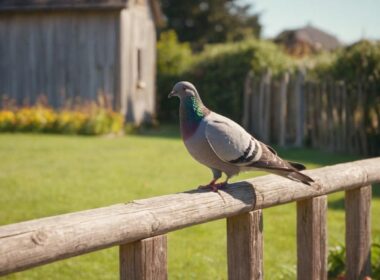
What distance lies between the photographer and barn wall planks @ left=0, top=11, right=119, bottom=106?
17.2m

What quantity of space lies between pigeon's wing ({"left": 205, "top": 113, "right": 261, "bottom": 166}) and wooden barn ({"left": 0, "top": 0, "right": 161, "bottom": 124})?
14143 millimetres

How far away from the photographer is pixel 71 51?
17422 mm

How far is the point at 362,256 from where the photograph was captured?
3.70 metres

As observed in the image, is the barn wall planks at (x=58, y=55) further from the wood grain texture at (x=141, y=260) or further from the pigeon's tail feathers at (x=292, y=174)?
the wood grain texture at (x=141, y=260)

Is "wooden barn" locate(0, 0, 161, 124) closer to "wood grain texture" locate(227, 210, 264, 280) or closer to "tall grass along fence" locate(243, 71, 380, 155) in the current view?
"tall grass along fence" locate(243, 71, 380, 155)

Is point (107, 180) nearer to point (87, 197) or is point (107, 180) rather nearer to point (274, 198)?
point (87, 197)

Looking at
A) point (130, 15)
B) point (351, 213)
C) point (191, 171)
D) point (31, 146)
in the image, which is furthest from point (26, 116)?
point (351, 213)

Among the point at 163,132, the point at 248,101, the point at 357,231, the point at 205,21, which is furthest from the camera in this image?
the point at 205,21

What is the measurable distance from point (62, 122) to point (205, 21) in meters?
23.3

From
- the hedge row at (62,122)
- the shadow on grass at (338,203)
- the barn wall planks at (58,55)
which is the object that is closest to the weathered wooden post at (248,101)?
the hedge row at (62,122)

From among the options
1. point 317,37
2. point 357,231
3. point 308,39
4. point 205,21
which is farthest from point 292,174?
point 317,37

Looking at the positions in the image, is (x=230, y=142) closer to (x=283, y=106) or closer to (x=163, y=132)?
(x=283, y=106)

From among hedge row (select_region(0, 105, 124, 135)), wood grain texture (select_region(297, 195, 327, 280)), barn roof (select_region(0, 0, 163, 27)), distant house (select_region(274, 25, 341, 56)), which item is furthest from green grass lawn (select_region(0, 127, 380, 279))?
distant house (select_region(274, 25, 341, 56))

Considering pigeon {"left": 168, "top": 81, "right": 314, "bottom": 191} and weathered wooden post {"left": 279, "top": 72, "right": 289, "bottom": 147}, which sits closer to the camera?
pigeon {"left": 168, "top": 81, "right": 314, "bottom": 191}
